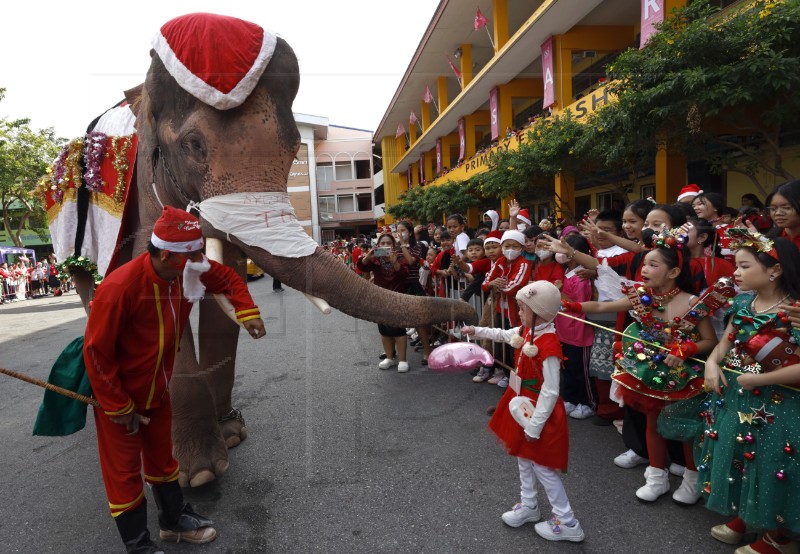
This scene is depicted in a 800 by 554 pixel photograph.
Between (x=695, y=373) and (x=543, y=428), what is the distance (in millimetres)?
862

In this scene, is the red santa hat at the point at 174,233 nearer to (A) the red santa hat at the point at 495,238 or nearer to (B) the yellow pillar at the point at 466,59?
(A) the red santa hat at the point at 495,238

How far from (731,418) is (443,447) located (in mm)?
1779

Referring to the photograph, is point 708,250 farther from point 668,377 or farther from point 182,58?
point 182,58

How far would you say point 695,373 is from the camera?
2518mm

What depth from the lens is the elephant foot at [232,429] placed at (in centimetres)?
359

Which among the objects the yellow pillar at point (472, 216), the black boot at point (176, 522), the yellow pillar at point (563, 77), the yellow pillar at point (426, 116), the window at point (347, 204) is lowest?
the black boot at point (176, 522)

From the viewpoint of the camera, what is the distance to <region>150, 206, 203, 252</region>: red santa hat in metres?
2.15

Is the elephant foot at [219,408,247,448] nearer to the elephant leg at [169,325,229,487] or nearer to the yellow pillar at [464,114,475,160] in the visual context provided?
the elephant leg at [169,325,229,487]

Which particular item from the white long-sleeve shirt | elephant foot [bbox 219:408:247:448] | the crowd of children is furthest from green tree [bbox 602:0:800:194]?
elephant foot [bbox 219:408:247:448]

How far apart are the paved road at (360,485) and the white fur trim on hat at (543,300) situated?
1.10 meters

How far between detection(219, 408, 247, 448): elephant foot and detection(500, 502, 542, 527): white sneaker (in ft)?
6.67

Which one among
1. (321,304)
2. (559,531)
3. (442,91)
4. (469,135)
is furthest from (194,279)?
(442,91)

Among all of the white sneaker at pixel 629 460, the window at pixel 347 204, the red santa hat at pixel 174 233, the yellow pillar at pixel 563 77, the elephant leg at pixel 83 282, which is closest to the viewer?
the red santa hat at pixel 174 233

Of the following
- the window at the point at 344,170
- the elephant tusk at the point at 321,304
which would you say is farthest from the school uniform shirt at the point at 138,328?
the window at the point at 344,170
